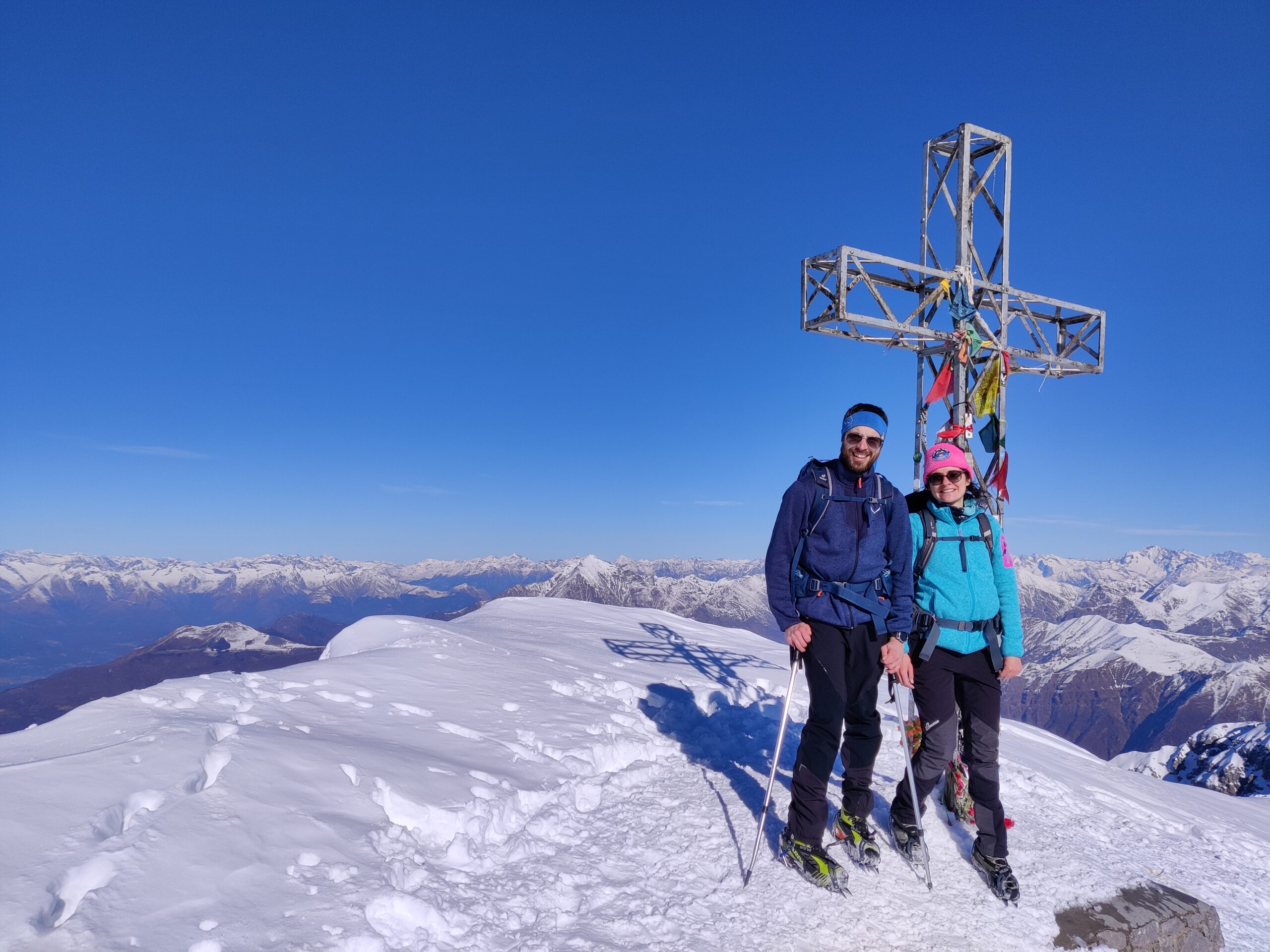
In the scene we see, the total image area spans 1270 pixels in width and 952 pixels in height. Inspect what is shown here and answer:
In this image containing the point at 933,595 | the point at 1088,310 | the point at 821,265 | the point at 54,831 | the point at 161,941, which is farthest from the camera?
the point at 1088,310

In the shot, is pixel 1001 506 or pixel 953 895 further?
pixel 1001 506

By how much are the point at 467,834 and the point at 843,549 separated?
11.8ft

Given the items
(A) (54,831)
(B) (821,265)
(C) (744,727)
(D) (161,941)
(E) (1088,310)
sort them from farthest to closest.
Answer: (E) (1088,310) → (C) (744,727) → (B) (821,265) → (A) (54,831) → (D) (161,941)

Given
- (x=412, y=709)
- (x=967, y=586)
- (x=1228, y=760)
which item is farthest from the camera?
(x=1228, y=760)

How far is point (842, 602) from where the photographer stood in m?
5.17

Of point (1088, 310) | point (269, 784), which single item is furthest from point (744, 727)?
point (1088, 310)

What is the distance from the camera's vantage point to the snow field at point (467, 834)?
141 inches

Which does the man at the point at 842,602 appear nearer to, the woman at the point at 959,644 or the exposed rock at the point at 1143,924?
the woman at the point at 959,644

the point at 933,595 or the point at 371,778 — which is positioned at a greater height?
the point at 933,595

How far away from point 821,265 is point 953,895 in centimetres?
670

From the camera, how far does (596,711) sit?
8.46m

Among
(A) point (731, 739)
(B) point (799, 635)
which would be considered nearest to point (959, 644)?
(B) point (799, 635)

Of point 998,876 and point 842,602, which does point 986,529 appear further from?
point 998,876

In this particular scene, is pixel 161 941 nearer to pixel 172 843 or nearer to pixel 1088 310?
pixel 172 843
